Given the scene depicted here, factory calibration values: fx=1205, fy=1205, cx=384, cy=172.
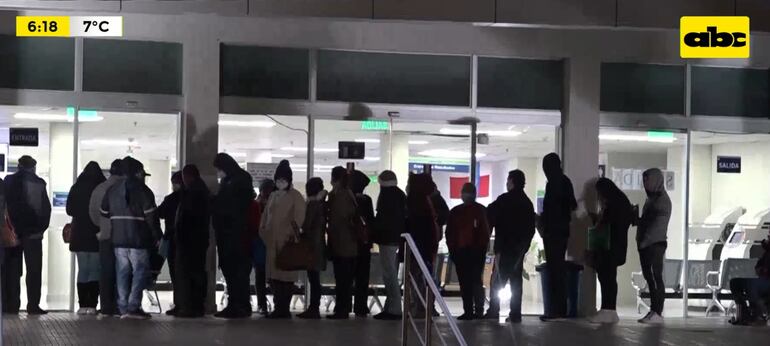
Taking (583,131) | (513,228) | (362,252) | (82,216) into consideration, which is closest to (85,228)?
(82,216)

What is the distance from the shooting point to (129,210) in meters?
11.8

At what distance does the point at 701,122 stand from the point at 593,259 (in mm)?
2752

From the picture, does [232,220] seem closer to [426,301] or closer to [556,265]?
[556,265]

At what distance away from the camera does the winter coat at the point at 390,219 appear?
40.8 feet

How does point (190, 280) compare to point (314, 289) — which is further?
point (314, 289)

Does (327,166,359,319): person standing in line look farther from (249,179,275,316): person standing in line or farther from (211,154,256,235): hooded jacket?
(211,154,256,235): hooded jacket

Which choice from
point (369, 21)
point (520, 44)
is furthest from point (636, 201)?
point (369, 21)

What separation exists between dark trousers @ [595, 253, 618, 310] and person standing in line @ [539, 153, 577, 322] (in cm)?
48

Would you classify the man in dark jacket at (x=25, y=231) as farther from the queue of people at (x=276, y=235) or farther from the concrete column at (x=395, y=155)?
the concrete column at (x=395, y=155)

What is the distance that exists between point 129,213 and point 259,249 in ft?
5.09

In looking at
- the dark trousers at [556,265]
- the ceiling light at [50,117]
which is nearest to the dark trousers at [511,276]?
the dark trousers at [556,265]

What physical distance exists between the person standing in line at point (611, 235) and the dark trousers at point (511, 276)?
0.97 metres

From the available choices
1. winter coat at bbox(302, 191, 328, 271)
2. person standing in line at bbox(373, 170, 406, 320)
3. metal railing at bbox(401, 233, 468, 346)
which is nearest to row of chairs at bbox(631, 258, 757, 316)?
person standing in line at bbox(373, 170, 406, 320)

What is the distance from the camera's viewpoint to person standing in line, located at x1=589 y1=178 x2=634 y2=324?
42.5 feet
